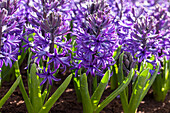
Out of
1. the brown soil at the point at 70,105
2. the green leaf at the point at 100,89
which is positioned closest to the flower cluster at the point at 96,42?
the green leaf at the point at 100,89

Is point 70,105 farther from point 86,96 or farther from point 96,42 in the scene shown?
point 96,42

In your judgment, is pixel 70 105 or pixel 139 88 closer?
pixel 139 88

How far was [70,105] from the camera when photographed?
3.52 metres

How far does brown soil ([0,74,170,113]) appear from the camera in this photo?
3.33 m

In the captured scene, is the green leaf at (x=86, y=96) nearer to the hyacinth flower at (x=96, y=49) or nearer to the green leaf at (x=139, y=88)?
the hyacinth flower at (x=96, y=49)

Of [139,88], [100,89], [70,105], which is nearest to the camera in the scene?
[100,89]

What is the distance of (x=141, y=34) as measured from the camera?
3.17 m

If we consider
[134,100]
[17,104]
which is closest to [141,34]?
[134,100]

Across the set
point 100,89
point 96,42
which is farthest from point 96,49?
point 100,89

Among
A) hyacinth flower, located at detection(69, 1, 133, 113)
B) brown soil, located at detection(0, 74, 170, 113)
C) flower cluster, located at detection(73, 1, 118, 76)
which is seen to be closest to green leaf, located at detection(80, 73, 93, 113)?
hyacinth flower, located at detection(69, 1, 133, 113)

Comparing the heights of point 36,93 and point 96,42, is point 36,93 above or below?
below

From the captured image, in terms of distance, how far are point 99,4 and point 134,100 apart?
135cm

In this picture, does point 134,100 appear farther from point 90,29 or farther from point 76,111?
point 90,29

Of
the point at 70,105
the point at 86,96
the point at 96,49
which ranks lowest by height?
the point at 70,105
